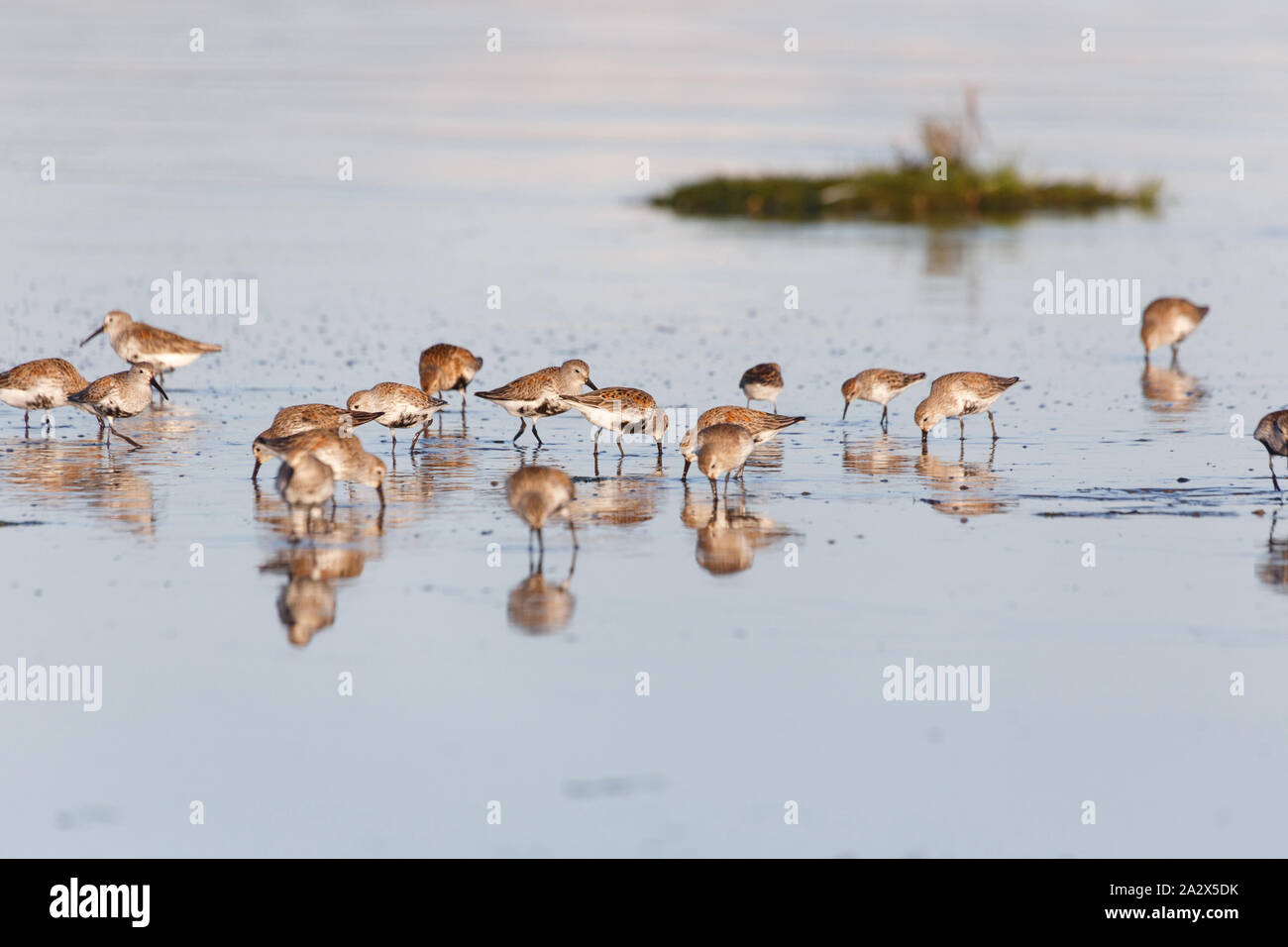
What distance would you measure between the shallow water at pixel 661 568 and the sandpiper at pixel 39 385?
1.34 feet

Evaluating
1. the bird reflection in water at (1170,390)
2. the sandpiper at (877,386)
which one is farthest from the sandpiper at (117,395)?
the bird reflection in water at (1170,390)

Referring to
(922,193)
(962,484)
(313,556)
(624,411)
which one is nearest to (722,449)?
(624,411)

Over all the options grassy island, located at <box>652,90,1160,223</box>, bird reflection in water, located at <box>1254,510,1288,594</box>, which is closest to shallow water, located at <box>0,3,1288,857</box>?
bird reflection in water, located at <box>1254,510,1288,594</box>

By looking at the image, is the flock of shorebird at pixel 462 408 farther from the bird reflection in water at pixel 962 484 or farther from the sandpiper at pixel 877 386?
the bird reflection in water at pixel 962 484

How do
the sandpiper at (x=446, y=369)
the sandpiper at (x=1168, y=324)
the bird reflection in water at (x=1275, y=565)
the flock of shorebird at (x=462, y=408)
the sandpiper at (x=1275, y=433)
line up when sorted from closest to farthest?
the bird reflection in water at (x=1275, y=565), the flock of shorebird at (x=462, y=408), the sandpiper at (x=1275, y=433), the sandpiper at (x=446, y=369), the sandpiper at (x=1168, y=324)

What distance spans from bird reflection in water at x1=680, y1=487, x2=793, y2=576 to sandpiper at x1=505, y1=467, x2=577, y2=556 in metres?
→ 1.07

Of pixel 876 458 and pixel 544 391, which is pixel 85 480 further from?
pixel 876 458

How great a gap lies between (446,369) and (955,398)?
534 centimetres

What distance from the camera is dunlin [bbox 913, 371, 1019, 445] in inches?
680

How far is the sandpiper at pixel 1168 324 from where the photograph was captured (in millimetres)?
23250

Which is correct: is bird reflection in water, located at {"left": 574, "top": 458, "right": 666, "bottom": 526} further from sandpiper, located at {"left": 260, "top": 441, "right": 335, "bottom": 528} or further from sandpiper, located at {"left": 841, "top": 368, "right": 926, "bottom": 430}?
sandpiper, located at {"left": 841, "top": 368, "right": 926, "bottom": 430}

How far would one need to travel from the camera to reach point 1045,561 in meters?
12.3

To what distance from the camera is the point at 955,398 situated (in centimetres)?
1727
